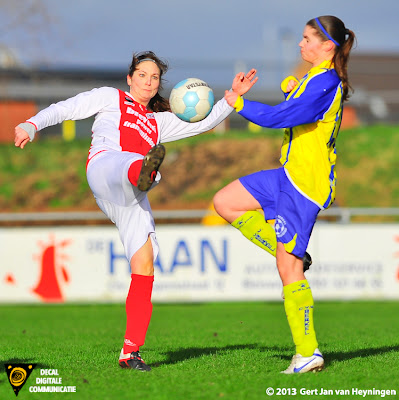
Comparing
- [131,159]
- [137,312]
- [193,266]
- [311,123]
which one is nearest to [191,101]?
[131,159]

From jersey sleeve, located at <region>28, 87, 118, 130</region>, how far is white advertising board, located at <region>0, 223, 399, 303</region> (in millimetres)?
8056

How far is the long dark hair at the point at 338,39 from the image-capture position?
18.1 ft

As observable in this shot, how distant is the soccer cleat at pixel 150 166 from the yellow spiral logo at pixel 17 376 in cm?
147

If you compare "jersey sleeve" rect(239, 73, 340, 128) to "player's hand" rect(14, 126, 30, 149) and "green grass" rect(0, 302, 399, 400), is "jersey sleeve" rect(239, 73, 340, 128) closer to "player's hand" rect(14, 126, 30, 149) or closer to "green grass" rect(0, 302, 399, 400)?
"player's hand" rect(14, 126, 30, 149)

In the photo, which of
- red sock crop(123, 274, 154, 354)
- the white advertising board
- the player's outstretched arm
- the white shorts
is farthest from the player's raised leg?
the white advertising board

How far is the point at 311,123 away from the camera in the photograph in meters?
5.52

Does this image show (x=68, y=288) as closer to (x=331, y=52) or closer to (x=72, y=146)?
(x=331, y=52)

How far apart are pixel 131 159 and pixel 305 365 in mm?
1921

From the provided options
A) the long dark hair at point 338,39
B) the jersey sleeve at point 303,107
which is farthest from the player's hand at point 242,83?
the long dark hair at point 338,39

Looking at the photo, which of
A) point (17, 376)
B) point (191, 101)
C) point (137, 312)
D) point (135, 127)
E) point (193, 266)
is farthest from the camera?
point (193, 266)

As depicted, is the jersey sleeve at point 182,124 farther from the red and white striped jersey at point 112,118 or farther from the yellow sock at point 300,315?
the yellow sock at point 300,315

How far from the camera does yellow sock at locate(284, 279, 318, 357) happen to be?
5.40 metres

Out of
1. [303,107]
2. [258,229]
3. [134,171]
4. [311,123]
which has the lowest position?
[258,229]

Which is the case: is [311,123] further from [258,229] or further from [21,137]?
[21,137]
